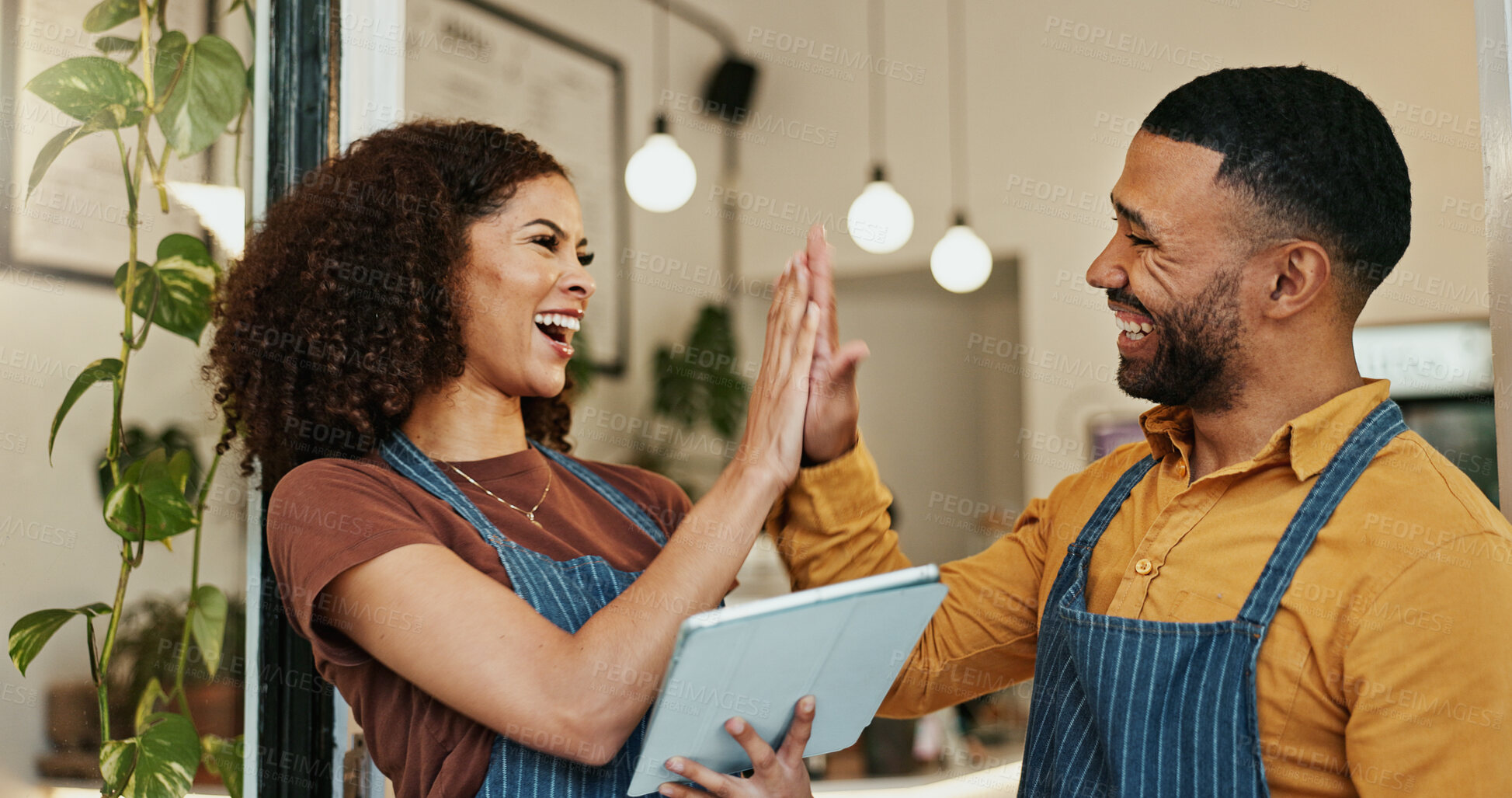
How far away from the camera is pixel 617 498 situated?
4.79ft

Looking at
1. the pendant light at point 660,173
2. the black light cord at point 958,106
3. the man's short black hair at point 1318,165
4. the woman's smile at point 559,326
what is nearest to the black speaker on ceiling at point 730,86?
the black light cord at point 958,106

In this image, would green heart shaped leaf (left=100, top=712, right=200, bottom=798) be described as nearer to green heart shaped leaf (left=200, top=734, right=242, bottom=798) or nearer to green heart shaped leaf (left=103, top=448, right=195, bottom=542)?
green heart shaped leaf (left=200, top=734, right=242, bottom=798)

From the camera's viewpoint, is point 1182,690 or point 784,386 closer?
point 1182,690

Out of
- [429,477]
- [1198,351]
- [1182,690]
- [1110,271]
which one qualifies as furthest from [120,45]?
[1182,690]

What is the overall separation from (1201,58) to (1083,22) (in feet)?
1.46

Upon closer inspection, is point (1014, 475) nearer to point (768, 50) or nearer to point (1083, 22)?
point (1083, 22)

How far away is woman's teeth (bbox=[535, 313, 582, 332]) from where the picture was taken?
4.53 ft

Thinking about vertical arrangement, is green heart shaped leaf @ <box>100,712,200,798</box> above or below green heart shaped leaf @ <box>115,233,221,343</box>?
below

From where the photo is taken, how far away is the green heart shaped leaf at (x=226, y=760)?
1.45 meters

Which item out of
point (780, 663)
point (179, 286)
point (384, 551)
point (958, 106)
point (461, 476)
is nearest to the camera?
point (780, 663)

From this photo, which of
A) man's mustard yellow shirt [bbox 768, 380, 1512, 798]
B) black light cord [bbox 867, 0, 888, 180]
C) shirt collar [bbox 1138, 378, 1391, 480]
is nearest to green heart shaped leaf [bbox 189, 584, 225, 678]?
man's mustard yellow shirt [bbox 768, 380, 1512, 798]

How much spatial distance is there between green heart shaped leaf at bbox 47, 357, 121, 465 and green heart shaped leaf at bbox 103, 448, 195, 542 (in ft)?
0.28

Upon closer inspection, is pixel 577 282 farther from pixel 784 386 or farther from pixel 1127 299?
pixel 1127 299

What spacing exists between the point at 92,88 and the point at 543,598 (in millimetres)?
811
